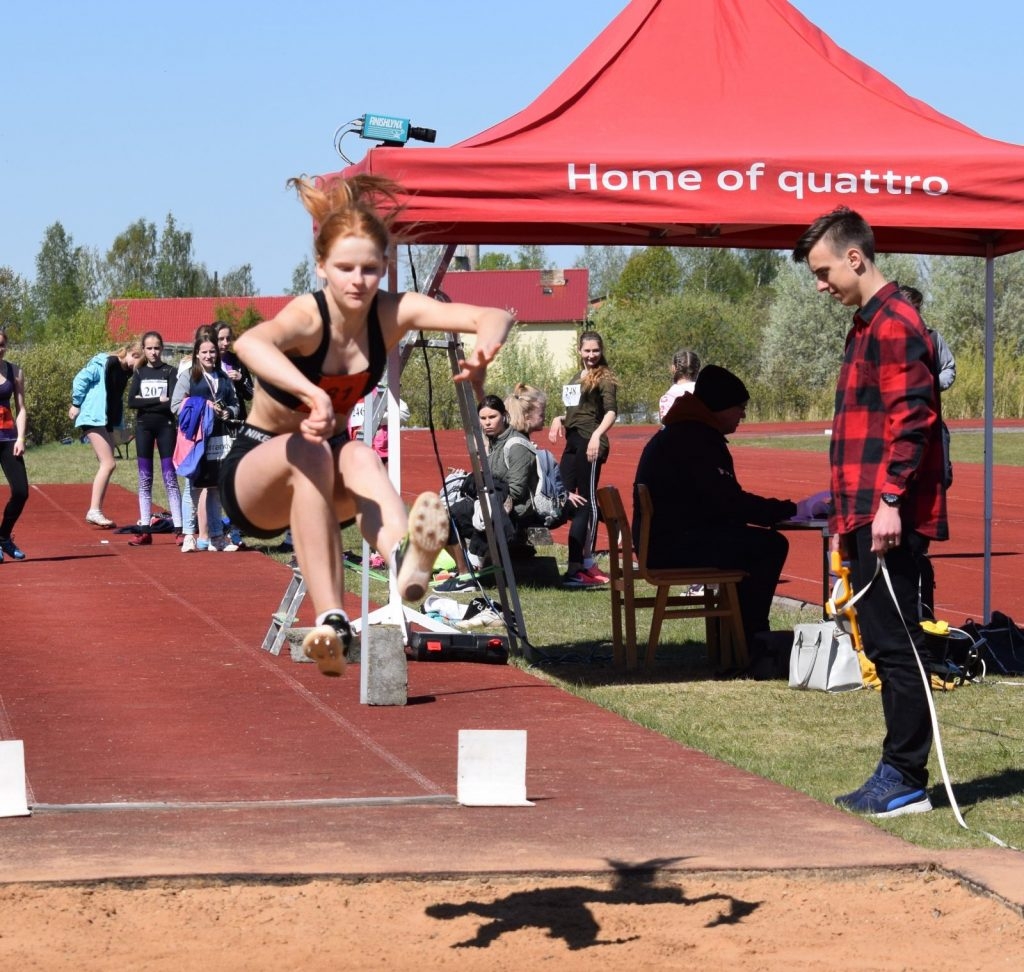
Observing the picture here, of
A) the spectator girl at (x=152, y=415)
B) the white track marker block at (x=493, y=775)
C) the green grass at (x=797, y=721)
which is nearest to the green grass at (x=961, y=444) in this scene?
the spectator girl at (x=152, y=415)

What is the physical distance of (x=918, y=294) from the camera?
35.1ft

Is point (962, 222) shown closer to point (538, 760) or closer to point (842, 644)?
point (842, 644)

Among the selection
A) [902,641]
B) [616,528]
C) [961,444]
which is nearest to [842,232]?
[902,641]

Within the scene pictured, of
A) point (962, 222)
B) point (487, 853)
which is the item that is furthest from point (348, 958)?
point (962, 222)

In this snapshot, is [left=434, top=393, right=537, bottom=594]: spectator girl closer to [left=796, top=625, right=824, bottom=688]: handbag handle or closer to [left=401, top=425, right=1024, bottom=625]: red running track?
[left=401, top=425, right=1024, bottom=625]: red running track

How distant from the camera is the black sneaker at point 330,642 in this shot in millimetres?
4633

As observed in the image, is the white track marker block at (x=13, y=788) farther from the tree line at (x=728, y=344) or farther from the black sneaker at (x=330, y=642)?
the tree line at (x=728, y=344)

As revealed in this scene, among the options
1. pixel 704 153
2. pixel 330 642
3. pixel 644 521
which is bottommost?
pixel 330 642

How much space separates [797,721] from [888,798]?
72.0 inches

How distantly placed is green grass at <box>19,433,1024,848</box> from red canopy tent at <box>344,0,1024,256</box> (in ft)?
8.22

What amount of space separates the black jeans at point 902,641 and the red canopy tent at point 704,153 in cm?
258

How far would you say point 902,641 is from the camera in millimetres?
6371

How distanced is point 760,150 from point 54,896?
5217 mm

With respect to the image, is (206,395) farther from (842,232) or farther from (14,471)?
(842,232)
